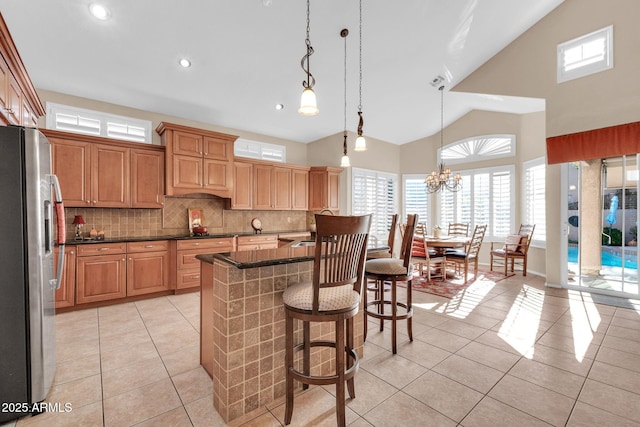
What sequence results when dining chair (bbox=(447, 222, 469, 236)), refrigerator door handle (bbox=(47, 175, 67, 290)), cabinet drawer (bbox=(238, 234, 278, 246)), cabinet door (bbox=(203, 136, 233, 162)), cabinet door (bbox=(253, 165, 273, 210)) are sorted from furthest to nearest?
dining chair (bbox=(447, 222, 469, 236)) < cabinet door (bbox=(253, 165, 273, 210)) < cabinet drawer (bbox=(238, 234, 278, 246)) < cabinet door (bbox=(203, 136, 233, 162)) < refrigerator door handle (bbox=(47, 175, 67, 290))

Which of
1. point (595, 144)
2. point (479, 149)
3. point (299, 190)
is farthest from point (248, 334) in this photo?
point (479, 149)

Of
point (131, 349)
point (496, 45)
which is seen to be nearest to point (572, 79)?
point (496, 45)

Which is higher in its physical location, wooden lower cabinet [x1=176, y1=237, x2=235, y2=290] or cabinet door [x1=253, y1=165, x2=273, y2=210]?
cabinet door [x1=253, y1=165, x2=273, y2=210]

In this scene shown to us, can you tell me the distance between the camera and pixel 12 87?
8.06 feet

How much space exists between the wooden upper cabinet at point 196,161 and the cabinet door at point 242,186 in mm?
220

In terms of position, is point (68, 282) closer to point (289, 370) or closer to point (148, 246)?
point (148, 246)

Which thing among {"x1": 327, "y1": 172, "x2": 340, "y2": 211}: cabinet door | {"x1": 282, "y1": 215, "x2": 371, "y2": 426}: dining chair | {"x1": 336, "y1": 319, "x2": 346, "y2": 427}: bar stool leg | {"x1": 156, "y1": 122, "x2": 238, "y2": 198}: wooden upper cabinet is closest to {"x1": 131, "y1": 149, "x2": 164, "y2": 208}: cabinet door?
{"x1": 156, "y1": 122, "x2": 238, "y2": 198}: wooden upper cabinet

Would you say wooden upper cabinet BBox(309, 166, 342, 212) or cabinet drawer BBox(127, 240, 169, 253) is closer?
cabinet drawer BBox(127, 240, 169, 253)

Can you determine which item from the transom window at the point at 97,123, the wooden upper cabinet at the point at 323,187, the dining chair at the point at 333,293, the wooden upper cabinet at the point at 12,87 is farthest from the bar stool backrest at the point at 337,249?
the wooden upper cabinet at the point at 323,187

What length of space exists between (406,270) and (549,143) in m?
3.73

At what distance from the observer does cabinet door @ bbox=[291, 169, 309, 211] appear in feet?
19.6

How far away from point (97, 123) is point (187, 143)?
4.10 ft

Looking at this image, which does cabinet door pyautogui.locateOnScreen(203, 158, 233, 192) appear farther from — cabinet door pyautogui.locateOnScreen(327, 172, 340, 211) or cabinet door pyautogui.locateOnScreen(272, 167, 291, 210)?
cabinet door pyautogui.locateOnScreen(327, 172, 340, 211)

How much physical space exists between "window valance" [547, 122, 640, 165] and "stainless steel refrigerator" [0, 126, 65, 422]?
5.96m
